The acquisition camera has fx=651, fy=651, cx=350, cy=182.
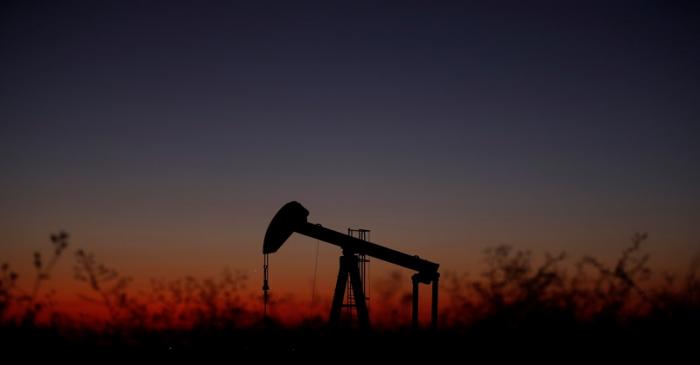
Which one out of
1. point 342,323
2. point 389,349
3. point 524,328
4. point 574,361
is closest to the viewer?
point 574,361

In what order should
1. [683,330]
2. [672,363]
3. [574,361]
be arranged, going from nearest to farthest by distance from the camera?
[683,330] < [672,363] < [574,361]

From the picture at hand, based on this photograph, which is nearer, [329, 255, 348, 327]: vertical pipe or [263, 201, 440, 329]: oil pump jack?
[263, 201, 440, 329]: oil pump jack

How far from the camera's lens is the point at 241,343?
43.5ft

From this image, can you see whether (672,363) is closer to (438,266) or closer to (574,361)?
(574,361)

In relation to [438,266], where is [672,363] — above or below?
below

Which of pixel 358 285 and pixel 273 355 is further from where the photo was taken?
pixel 358 285

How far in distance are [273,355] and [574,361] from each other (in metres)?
6.23

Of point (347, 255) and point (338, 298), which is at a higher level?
point (347, 255)

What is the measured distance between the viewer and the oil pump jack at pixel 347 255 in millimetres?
15578

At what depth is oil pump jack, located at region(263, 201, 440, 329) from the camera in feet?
51.1

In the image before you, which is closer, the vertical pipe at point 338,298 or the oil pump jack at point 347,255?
the oil pump jack at point 347,255

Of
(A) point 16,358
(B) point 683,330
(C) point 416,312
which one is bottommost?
(A) point 16,358

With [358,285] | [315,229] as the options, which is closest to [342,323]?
[358,285]

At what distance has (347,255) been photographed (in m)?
16.3
